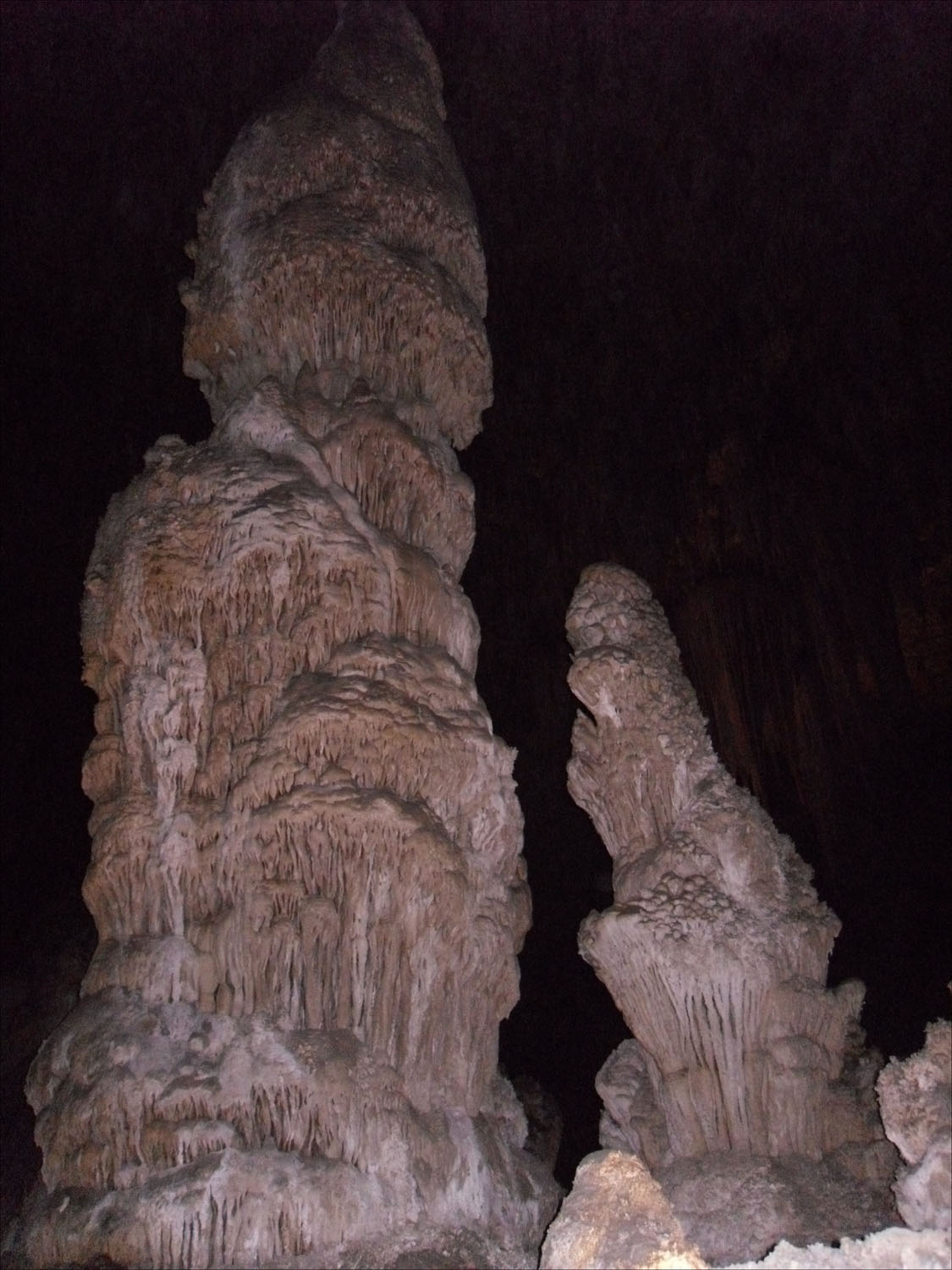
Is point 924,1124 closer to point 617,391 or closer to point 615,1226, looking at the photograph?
point 615,1226

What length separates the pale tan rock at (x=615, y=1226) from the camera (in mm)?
2896

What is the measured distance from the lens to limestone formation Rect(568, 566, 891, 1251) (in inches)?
204

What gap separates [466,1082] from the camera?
17.6 feet

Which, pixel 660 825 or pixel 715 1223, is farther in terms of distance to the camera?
pixel 660 825

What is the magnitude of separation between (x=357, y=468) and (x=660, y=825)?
275 cm

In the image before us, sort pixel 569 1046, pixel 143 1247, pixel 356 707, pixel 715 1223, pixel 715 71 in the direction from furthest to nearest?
pixel 569 1046, pixel 715 71, pixel 356 707, pixel 715 1223, pixel 143 1247

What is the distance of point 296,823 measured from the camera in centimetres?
509

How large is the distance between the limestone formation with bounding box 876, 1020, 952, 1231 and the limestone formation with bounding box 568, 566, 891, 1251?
141 cm

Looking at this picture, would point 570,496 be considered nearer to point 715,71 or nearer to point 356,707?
point 715,71

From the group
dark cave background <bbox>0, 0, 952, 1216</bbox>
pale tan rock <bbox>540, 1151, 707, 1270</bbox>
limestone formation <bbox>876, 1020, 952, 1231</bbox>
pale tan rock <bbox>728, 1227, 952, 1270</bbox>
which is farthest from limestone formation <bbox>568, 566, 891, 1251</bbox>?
dark cave background <bbox>0, 0, 952, 1216</bbox>

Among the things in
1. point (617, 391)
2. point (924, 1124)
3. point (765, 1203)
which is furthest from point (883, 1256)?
point (617, 391)

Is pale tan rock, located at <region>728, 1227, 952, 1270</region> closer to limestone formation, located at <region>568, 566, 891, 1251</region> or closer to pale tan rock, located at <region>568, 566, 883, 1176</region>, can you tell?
limestone formation, located at <region>568, 566, 891, 1251</region>

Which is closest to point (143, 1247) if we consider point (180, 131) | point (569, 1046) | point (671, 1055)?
point (671, 1055)

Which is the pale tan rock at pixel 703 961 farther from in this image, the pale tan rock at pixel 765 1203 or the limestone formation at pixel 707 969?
the pale tan rock at pixel 765 1203
